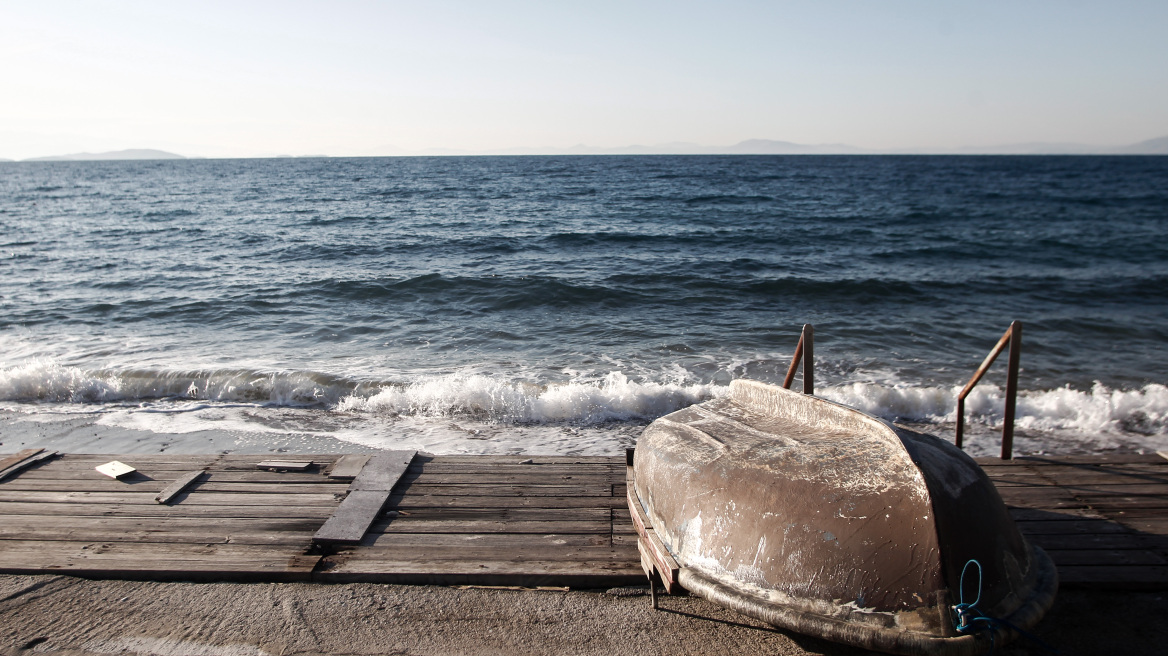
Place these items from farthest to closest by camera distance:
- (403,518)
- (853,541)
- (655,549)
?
(403,518) → (655,549) → (853,541)

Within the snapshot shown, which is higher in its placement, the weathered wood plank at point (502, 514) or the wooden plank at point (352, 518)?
the wooden plank at point (352, 518)

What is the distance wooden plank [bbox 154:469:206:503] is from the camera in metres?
5.29

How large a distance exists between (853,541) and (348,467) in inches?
170

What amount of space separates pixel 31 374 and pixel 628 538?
32.4 ft

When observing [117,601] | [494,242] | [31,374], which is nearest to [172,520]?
[117,601]

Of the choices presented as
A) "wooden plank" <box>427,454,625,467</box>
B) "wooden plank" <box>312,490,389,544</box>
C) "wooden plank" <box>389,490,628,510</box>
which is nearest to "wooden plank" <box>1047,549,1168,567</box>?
"wooden plank" <box>389,490,628,510</box>

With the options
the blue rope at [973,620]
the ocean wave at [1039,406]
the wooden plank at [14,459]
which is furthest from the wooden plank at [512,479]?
the ocean wave at [1039,406]

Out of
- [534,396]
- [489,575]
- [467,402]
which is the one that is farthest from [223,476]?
[534,396]

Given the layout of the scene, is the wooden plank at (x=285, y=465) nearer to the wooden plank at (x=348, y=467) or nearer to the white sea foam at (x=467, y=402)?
the wooden plank at (x=348, y=467)

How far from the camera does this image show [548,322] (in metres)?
14.1

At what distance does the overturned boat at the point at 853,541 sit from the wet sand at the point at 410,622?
0.40 metres

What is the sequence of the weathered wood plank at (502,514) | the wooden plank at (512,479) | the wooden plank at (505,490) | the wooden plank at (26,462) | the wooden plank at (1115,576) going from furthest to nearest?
the wooden plank at (26,462)
the wooden plank at (512,479)
the wooden plank at (505,490)
the weathered wood plank at (502,514)
the wooden plank at (1115,576)

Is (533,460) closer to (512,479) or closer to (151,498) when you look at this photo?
(512,479)

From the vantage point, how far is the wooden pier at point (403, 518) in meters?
4.39
